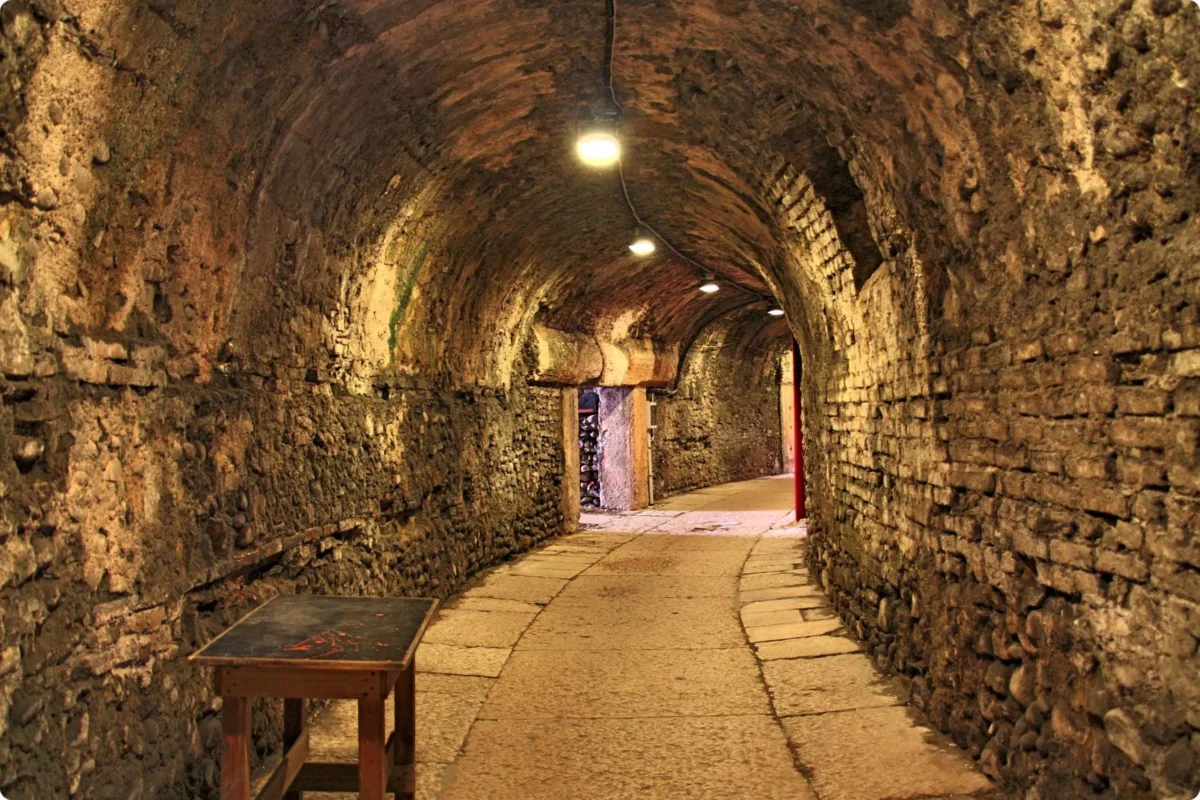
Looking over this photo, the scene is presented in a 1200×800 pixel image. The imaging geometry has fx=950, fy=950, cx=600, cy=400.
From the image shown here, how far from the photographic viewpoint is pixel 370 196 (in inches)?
211

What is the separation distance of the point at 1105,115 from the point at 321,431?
3.96 metres

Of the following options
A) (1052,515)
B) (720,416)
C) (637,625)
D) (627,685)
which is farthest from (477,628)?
(720,416)

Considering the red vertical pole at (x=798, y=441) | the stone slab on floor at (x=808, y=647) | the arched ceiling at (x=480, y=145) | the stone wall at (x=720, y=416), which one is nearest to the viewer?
the arched ceiling at (x=480, y=145)

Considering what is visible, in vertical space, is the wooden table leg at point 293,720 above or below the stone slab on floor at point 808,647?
above

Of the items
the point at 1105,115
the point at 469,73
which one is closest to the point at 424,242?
the point at 469,73

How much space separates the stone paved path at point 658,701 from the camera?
3.78 metres

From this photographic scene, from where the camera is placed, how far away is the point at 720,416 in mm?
17422

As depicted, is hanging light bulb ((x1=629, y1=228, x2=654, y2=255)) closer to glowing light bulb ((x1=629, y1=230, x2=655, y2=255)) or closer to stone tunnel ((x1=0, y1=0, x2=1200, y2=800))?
glowing light bulb ((x1=629, y1=230, x2=655, y2=255))

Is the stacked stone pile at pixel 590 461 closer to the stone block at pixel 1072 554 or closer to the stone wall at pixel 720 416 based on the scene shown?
the stone wall at pixel 720 416

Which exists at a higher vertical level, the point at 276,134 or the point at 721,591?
the point at 276,134

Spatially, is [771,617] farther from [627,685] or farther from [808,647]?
[627,685]

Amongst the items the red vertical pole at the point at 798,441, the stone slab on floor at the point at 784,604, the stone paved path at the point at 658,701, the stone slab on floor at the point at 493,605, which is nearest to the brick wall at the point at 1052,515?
the stone paved path at the point at 658,701

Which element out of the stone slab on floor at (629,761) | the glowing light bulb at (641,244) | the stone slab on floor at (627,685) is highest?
the glowing light bulb at (641,244)

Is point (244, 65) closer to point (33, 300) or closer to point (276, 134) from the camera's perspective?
point (276, 134)
